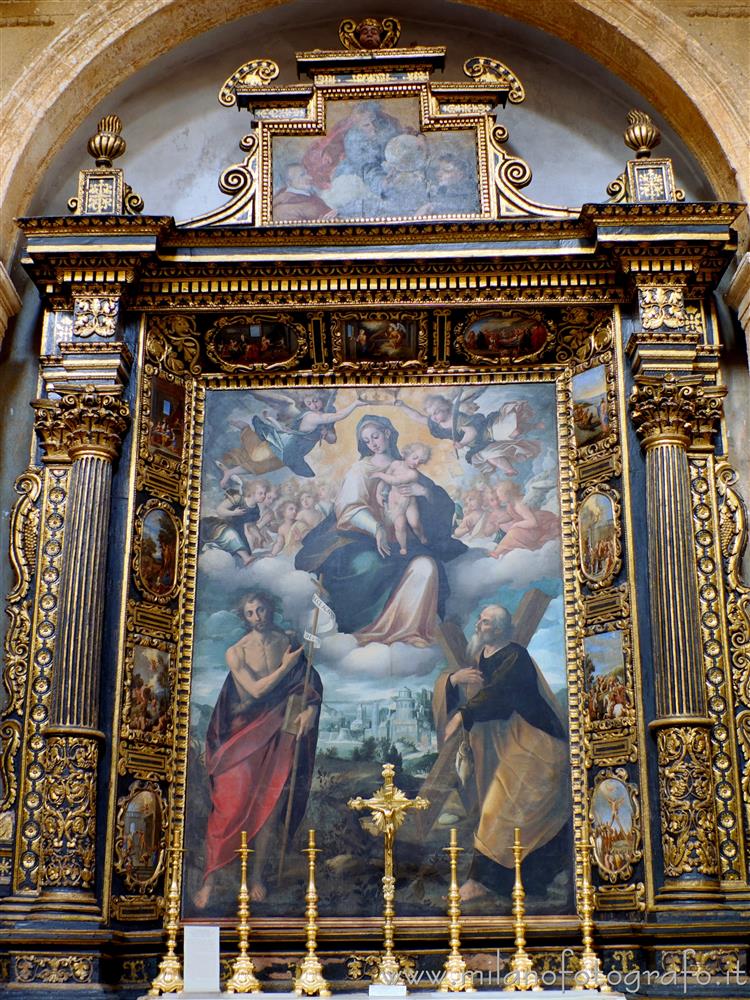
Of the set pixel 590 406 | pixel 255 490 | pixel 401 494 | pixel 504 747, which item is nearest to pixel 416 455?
pixel 401 494

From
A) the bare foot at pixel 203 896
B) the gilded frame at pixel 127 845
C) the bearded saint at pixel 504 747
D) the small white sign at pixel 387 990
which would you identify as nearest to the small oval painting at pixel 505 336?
the bearded saint at pixel 504 747

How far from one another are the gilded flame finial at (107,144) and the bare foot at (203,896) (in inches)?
201

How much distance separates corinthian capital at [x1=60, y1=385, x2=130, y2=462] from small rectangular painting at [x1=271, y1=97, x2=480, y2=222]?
189 cm

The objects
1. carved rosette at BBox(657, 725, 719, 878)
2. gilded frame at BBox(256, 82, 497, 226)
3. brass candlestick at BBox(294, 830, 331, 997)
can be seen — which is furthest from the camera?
gilded frame at BBox(256, 82, 497, 226)

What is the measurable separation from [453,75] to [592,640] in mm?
4887

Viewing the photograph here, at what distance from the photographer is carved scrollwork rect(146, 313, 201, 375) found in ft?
33.2

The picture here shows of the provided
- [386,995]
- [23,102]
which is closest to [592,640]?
[386,995]

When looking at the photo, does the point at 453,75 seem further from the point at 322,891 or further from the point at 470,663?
the point at 322,891

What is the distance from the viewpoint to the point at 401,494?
10.1 metres

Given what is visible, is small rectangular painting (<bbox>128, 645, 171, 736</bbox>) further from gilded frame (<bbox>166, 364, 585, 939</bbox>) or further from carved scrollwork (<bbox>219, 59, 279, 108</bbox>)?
carved scrollwork (<bbox>219, 59, 279, 108</bbox>)

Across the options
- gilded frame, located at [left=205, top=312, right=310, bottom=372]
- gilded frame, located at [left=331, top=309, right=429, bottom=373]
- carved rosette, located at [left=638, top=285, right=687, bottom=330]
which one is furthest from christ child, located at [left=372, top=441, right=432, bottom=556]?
carved rosette, located at [left=638, top=285, right=687, bottom=330]

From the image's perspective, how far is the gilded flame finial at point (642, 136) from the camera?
10055mm

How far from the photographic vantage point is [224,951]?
8906mm

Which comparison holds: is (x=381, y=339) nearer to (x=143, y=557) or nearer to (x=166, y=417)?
(x=166, y=417)
